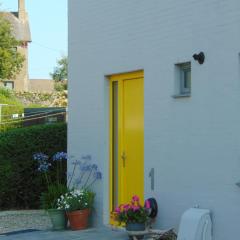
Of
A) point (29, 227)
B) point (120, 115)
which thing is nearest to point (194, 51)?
point (120, 115)

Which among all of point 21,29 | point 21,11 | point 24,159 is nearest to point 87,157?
point 24,159

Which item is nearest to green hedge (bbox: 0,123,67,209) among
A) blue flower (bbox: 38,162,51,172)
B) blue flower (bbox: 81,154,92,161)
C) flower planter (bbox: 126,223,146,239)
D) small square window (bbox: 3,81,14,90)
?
blue flower (bbox: 38,162,51,172)

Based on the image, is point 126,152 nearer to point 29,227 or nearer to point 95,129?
point 95,129

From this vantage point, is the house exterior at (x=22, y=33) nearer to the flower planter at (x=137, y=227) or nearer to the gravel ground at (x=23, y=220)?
the gravel ground at (x=23, y=220)

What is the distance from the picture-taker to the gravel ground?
10.1 m

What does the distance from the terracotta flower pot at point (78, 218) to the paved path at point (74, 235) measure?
133mm

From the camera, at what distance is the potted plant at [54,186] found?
9453mm

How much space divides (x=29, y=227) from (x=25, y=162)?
2175 mm

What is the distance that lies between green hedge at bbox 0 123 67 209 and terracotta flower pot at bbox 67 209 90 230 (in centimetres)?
302

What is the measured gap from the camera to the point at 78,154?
10.0 meters

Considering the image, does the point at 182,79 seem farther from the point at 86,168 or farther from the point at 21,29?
the point at 21,29

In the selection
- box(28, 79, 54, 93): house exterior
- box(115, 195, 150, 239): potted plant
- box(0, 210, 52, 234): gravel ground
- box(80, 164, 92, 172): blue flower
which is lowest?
box(0, 210, 52, 234): gravel ground

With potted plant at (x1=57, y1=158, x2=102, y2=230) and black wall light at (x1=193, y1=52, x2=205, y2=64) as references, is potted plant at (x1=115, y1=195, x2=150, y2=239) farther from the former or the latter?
black wall light at (x1=193, y1=52, x2=205, y2=64)

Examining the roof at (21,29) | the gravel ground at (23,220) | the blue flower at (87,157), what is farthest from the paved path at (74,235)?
the roof at (21,29)
